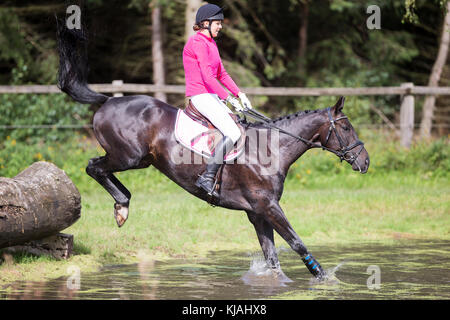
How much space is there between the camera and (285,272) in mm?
8180

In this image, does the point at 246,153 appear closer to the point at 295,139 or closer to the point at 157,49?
→ the point at 295,139

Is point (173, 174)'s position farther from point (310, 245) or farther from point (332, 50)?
point (332, 50)

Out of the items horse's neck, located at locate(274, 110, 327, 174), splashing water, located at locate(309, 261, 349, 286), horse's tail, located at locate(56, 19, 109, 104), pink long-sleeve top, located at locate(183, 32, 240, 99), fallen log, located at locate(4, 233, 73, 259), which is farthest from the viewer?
Answer: fallen log, located at locate(4, 233, 73, 259)

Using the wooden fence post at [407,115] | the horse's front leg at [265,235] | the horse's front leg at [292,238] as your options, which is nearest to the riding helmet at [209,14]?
the horse's front leg at [292,238]

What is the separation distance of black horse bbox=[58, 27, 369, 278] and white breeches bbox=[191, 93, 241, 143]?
12.9 inches

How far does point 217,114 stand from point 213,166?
58 centimetres

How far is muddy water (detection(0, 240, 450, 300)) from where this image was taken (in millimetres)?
6719

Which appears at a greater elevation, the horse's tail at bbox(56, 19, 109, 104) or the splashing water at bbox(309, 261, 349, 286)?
the horse's tail at bbox(56, 19, 109, 104)

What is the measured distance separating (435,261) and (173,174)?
3.51 m

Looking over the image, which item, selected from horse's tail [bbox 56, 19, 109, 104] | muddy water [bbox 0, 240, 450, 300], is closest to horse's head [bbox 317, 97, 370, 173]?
muddy water [bbox 0, 240, 450, 300]

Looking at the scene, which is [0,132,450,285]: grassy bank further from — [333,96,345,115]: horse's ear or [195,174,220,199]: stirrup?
[333,96,345,115]: horse's ear

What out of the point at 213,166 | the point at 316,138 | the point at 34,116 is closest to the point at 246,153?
the point at 213,166

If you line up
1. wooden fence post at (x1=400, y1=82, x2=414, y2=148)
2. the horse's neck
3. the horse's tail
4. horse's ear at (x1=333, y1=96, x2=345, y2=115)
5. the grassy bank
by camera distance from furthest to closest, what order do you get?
wooden fence post at (x1=400, y1=82, x2=414, y2=148) < the grassy bank < the horse's tail < the horse's neck < horse's ear at (x1=333, y1=96, x2=345, y2=115)

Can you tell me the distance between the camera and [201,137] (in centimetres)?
766
